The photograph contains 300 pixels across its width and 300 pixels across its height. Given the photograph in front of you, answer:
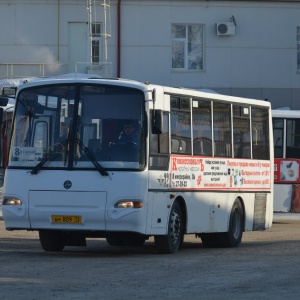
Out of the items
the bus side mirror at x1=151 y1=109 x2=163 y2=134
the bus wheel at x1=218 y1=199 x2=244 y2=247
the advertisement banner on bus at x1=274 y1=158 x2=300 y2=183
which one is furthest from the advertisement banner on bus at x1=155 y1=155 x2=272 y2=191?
the advertisement banner on bus at x1=274 y1=158 x2=300 y2=183

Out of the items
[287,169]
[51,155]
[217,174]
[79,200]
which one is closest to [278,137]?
[287,169]

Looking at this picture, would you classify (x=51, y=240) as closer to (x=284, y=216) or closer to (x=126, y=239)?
(x=126, y=239)

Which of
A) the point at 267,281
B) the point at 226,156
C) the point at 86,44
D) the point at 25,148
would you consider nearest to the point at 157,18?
the point at 86,44

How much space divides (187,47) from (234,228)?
21.1m

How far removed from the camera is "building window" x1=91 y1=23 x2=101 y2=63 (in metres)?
40.7

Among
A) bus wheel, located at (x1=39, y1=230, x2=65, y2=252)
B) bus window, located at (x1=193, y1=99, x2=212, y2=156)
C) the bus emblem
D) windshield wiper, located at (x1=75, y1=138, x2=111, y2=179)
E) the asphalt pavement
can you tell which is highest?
A: bus window, located at (x1=193, y1=99, x2=212, y2=156)

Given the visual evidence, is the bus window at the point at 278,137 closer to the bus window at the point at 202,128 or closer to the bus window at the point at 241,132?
the bus window at the point at 241,132

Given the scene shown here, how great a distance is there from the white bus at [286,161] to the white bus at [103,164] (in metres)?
12.1

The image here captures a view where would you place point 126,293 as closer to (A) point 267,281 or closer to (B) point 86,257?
(A) point 267,281

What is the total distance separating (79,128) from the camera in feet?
57.1

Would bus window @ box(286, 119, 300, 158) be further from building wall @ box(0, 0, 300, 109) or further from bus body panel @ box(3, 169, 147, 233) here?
bus body panel @ box(3, 169, 147, 233)

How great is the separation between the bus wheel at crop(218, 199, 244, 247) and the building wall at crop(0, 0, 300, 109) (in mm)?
20315

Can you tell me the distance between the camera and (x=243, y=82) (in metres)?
41.5

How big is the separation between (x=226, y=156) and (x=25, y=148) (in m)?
4.36
